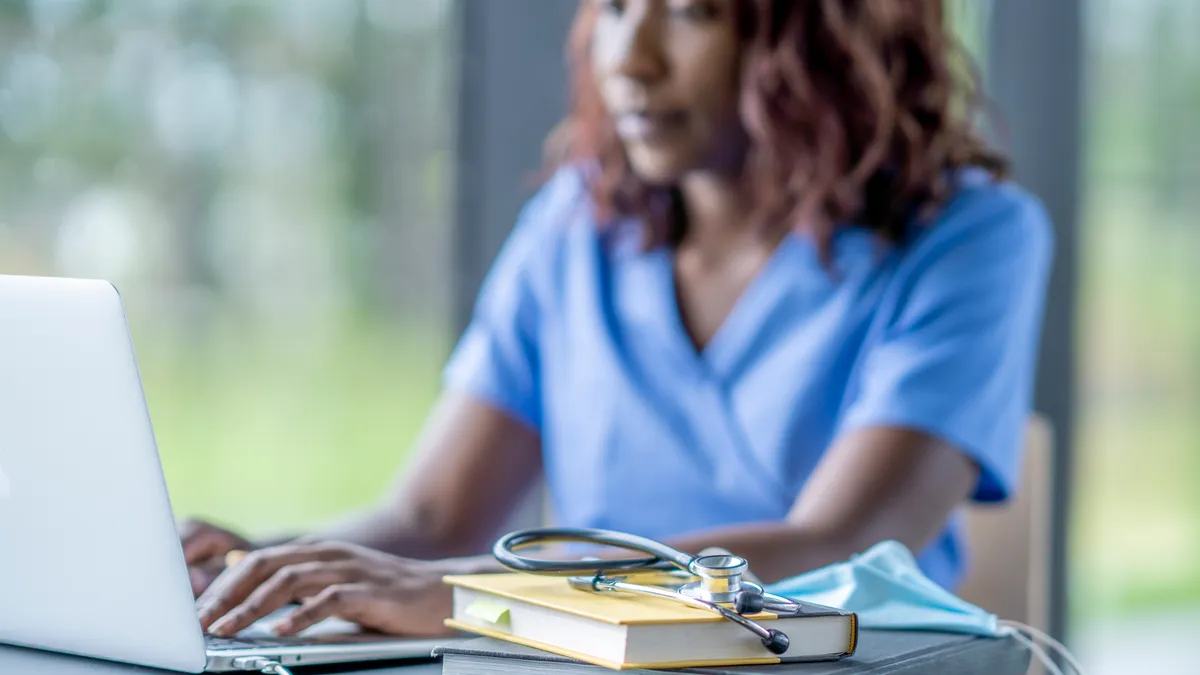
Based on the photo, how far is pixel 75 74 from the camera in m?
1.53

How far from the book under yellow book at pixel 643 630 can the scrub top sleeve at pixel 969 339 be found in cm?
53

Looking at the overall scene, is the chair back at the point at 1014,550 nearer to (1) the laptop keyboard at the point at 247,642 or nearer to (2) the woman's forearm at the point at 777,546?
(2) the woman's forearm at the point at 777,546

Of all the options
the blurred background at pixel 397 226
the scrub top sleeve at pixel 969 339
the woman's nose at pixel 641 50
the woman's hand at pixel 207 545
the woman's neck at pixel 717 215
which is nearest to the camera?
the woman's hand at pixel 207 545

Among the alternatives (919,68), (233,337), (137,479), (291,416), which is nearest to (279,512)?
(291,416)

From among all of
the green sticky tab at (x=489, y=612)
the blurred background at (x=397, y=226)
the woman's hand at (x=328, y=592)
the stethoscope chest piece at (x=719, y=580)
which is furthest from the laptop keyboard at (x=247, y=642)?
the blurred background at (x=397, y=226)

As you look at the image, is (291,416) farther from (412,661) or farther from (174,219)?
(412,661)

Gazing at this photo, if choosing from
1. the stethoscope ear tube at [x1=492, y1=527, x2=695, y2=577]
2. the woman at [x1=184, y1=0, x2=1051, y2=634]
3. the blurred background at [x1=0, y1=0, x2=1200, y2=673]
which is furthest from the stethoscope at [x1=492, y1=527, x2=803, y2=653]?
the blurred background at [x1=0, y1=0, x2=1200, y2=673]

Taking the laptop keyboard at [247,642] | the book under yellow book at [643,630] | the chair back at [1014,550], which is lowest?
the chair back at [1014,550]

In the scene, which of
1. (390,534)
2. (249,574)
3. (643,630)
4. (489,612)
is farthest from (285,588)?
(390,534)

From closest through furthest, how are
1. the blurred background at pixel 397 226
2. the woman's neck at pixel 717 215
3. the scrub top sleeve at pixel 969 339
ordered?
the scrub top sleeve at pixel 969 339, the woman's neck at pixel 717 215, the blurred background at pixel 397 226

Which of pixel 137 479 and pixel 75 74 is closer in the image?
pixel 137 479

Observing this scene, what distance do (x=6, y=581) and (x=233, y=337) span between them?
100 cm

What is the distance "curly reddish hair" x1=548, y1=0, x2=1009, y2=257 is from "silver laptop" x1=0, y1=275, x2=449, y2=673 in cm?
76

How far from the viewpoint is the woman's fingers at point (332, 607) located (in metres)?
0.75
